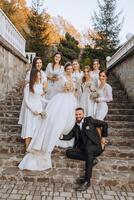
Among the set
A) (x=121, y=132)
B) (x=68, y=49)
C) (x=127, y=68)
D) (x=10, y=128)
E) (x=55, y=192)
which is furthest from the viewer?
(x=68, y=49)

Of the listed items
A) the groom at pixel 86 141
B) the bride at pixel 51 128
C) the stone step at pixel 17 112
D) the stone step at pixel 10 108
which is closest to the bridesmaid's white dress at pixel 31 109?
the bride at pixel 51 128

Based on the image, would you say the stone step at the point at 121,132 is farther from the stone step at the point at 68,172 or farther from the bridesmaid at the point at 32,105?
the bridesmaid at the point at 32,105

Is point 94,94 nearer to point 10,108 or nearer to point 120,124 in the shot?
point 120,124

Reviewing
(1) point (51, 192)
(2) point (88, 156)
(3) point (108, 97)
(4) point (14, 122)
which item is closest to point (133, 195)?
(2) point (88, 156)

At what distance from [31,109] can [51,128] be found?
1.75 feet

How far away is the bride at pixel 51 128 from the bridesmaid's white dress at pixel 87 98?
73 centimetres

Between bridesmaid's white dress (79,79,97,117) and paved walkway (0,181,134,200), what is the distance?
6.34 feet

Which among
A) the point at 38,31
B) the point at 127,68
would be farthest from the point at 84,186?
the point at 38,31

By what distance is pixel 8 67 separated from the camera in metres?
10.0

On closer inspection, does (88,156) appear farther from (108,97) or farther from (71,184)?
(108,97)

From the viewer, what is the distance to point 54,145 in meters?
6.09

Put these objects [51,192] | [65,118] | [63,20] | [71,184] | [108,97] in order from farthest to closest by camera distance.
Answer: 1. [63,20]
2. [108,97]
3. [65,118]
4. [71,184]
5. [51,192]

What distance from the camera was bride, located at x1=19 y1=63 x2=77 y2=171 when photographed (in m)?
5.96

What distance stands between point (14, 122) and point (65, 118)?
2.24 metres
